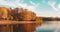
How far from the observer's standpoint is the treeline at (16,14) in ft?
4.36

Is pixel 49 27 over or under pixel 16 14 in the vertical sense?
under

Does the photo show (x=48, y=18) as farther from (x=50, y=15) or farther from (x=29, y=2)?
(x=29, y=2)

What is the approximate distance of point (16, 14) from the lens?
1.35 metres

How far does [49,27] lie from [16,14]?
420mm

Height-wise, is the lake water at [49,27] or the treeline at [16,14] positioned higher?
the treeline at [16,14]

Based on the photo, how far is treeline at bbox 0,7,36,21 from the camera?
4.36 ft

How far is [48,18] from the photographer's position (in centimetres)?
136

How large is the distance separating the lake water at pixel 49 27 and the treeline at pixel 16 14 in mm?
139

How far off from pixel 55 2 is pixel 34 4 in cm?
26

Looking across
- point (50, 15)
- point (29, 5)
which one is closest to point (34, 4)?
point (29, 5)

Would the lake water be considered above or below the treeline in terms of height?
below

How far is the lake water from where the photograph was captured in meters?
1.32

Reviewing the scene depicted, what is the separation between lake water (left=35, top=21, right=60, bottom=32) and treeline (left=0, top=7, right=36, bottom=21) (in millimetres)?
139

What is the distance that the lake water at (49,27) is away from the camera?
52.0 inches
